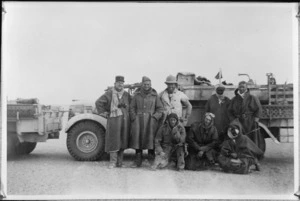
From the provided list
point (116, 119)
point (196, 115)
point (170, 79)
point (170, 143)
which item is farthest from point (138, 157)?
point (170, 79)

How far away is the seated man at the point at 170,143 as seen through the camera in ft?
22.5

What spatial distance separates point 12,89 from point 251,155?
3949mm

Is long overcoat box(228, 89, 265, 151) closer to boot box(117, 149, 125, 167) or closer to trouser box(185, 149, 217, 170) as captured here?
trouser box(185, 149, 217, 170)

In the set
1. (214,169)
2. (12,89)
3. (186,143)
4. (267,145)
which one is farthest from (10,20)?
(267,145)

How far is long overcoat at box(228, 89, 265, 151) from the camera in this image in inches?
275

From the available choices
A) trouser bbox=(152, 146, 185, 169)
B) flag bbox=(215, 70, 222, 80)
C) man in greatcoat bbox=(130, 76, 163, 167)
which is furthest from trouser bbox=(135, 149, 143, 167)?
flag bbox=(215, 70, 222, 80)

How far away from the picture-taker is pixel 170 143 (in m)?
6.88

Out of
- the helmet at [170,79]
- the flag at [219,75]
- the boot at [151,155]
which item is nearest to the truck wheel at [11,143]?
the boot at [151,155]

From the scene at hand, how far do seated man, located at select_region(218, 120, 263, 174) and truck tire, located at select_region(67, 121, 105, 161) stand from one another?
1.97m

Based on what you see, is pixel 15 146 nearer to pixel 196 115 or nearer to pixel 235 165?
pixel 196 115

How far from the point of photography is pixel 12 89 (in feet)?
22.5

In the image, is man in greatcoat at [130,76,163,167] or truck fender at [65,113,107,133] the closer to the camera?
man in greatcoat at [130,76,163,167]

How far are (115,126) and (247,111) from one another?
2155 mm

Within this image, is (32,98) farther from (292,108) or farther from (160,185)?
(292,108)
